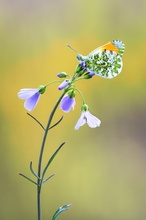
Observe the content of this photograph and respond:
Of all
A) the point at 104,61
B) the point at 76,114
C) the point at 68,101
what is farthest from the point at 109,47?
the point at 76,114

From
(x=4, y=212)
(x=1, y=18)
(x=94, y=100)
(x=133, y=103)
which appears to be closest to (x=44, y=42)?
(x=1, y=18)

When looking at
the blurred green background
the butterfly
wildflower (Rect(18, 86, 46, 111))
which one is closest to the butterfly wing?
the butterfly

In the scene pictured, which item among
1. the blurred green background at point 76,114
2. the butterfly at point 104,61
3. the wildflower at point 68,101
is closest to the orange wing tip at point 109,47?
the butterfly at point 104,61

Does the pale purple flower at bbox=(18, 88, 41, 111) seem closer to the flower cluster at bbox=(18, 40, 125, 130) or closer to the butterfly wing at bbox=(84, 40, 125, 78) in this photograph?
the flower cluster at bbox=(18, 40, 125, 130)

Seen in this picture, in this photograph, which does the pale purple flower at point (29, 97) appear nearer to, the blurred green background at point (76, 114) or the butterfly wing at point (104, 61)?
the butterfly wing at point (104, 61)

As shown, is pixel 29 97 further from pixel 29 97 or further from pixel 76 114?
pixel 76 114

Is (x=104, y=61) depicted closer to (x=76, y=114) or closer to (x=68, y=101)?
(x=68, y=101)

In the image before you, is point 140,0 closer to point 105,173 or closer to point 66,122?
point 66,122

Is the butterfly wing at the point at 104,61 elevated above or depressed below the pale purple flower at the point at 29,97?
above

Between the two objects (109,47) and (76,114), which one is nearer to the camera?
(109,47)
